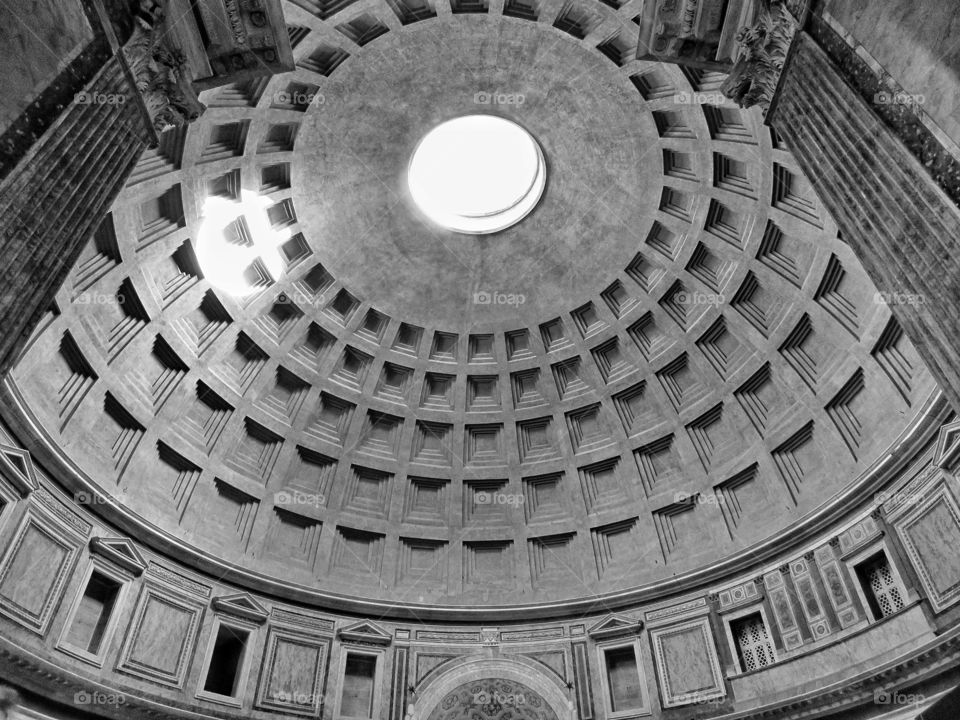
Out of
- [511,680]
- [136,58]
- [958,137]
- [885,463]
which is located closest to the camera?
[958,137]

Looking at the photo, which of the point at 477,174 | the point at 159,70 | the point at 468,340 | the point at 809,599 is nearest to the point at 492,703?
the point at 809,599

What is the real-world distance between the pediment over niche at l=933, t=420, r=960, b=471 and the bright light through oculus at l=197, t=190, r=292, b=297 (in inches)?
748

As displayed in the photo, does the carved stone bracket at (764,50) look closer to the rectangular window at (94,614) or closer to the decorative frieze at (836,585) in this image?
the decorative frieze at (836,585)

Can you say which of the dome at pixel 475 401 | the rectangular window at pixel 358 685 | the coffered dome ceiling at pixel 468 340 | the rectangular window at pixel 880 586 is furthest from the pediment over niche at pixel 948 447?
the rectangular window at pixel 358 685

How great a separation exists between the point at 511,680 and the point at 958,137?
62.8 feet

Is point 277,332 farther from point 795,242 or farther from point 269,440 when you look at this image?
point 795,242

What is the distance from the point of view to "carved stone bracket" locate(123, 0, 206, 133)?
10.8 meters

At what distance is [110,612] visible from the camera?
1877 cm

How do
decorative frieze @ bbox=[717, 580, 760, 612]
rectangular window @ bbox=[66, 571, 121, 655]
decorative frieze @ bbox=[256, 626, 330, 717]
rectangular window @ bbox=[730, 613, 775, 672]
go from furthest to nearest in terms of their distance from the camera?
decorative frieze @ bbox=[717, 580, 760, 612] < decorative frieze @ bbox=[256, 626, 330, 717] < rectangular window @ bbox=[730, 613, 775, 672] < rectangular window @ bbox=[66, 571, 121, 655]

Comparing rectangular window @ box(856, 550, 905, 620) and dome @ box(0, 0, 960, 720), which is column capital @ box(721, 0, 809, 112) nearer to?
dome @ box(0, 0, 960, 720)

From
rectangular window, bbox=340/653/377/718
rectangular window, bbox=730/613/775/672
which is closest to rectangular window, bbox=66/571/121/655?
rectangular window, bbox=340/653/377/718

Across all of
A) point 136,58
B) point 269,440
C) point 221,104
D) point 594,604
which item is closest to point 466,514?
point 594,604

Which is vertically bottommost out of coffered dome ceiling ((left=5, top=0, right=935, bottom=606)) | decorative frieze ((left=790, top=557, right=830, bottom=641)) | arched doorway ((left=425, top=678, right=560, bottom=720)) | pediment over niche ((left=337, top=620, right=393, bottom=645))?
arched doorway ((left=425, top=678, right=560, bottom=720))

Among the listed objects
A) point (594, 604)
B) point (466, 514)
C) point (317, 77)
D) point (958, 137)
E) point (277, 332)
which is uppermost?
point (317, 77)
